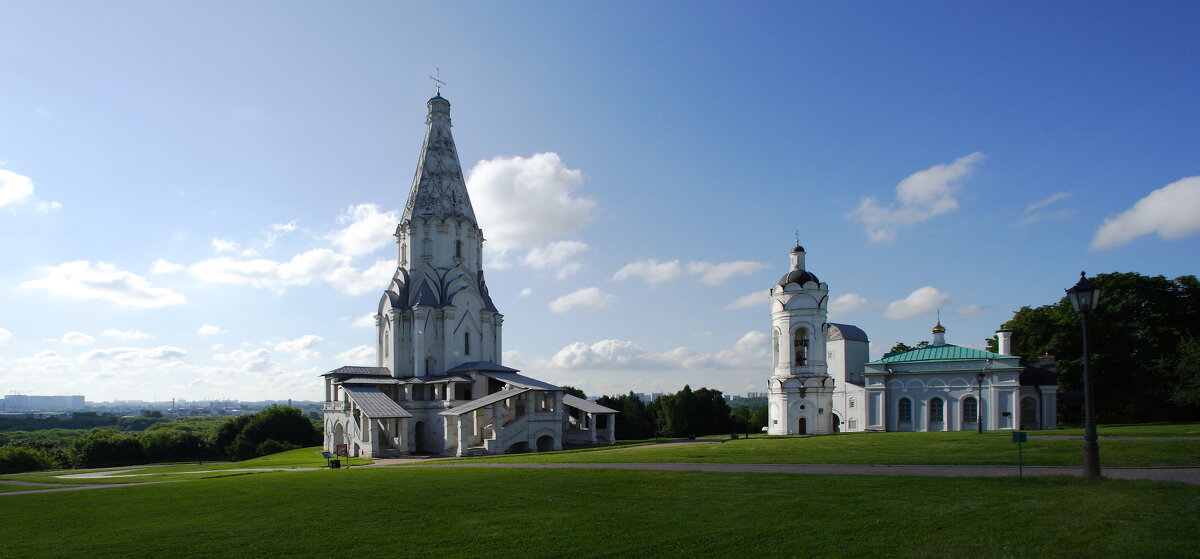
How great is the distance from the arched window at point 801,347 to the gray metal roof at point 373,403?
2486 centimetres

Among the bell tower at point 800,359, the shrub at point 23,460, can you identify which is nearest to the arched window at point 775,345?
the bell tower at point 800,359

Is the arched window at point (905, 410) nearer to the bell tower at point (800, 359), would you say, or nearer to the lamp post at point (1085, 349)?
the bell tower at point (800, 359)

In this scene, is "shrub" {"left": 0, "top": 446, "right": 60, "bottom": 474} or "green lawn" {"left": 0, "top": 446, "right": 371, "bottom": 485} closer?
"green lawn" {"left": 0, "top": 446, "right": 371, "bottom": 485}

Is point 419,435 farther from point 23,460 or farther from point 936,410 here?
point 936,410

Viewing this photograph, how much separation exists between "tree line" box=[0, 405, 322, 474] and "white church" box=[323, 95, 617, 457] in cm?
1258

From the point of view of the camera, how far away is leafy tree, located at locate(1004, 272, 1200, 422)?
42719 mm

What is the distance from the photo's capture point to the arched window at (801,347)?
45.5m

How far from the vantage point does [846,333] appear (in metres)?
48.8

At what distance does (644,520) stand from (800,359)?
36.9m

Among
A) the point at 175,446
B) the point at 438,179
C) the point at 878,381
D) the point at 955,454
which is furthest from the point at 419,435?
the point at 955,454

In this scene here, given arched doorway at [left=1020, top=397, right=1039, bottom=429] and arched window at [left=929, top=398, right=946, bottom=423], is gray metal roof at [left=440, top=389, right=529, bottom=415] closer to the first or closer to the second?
arched window at [left=929, top=398, right=946, bottom=423]

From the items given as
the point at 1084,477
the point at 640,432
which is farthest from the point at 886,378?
the point at 1084,477

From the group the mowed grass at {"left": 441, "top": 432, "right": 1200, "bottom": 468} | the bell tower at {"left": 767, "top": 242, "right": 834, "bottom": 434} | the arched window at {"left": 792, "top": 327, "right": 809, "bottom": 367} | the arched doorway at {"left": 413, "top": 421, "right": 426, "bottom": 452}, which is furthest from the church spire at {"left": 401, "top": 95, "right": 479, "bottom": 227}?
the mowed grass at {"left": 441, "top": 432, "right": 1200, "bottom": 468}

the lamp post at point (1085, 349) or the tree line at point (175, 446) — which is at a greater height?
the lamp post at point (1085, 349)
